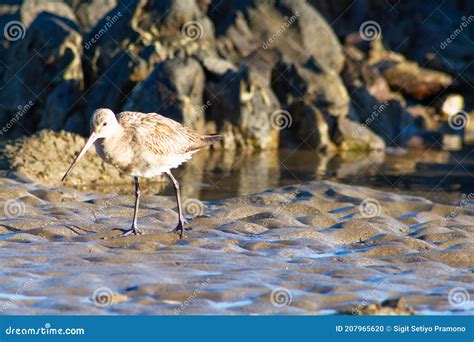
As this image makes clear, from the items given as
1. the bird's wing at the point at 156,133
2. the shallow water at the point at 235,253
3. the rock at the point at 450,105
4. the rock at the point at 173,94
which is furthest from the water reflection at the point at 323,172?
the rock at the point at 450,105

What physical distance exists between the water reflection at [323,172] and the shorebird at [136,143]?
13.2ft

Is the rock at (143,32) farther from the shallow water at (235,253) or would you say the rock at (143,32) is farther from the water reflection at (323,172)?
the shallow water at (235,253)

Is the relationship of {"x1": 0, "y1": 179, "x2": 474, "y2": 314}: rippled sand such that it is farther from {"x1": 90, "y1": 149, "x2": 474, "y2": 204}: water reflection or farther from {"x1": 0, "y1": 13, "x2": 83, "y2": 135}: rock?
{"x1": 0, "y1": 13, "x2": 83, "y2": 135}: rock

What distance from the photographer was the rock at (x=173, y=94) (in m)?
23.2

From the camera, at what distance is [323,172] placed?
20.2m

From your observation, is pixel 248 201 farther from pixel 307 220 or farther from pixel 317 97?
pixel 317 97

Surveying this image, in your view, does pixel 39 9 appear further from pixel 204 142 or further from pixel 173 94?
pixel 204 142

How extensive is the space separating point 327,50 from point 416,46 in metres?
10.5

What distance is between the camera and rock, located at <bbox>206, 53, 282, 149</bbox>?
24.5 m

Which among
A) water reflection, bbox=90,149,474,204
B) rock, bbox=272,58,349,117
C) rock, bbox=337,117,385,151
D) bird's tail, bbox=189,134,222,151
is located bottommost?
bird's tail, bbox=189,134,222,151

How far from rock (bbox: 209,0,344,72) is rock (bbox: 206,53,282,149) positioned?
3585 mm

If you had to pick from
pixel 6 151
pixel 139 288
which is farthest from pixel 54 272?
pixel 6 151

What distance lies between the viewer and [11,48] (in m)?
27.8

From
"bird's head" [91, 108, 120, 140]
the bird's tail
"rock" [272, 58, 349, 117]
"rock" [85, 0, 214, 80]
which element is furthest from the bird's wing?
"rock" [272, 58, 349, 117]
